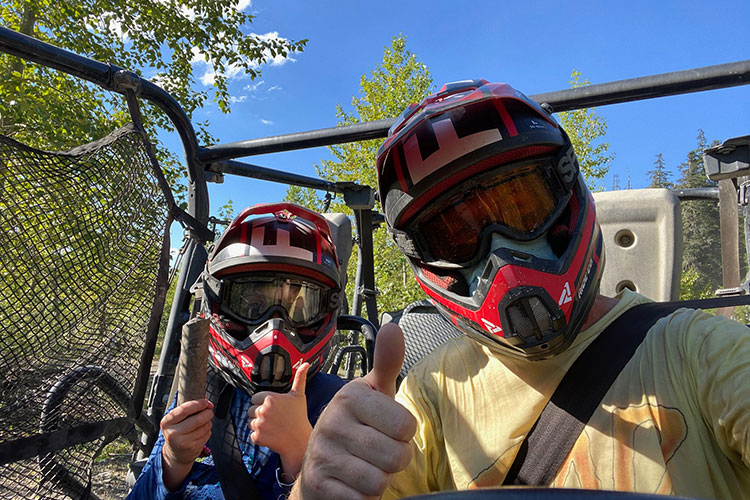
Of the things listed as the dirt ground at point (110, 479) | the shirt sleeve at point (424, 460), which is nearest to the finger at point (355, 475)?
the shirt sleeve at point (424, 460)

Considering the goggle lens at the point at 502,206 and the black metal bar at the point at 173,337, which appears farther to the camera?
the black metal bar at the point at 173,337

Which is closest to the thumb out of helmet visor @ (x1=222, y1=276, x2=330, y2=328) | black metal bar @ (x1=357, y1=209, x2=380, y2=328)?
helmet visor @ (x1=222, y1=276, x2=330, y2=328)

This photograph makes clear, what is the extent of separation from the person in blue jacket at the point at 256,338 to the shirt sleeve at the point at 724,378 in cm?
129

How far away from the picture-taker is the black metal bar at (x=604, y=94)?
179 centimetres

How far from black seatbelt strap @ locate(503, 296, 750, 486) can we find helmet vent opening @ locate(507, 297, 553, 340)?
145 mm

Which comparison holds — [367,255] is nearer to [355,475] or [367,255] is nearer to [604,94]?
[604,94]

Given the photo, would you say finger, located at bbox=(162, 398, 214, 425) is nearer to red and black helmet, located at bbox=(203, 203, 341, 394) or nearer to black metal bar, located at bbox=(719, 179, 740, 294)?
red and black helmet, located at bbox=(203, 203, 341, 394)

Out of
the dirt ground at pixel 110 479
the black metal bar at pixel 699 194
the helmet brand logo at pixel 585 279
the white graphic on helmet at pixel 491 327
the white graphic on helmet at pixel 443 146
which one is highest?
the black metal bar at pixel 699 194

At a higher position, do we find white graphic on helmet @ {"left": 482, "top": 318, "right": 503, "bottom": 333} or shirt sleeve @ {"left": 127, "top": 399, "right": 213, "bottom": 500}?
white graphic on helmet @ {"left": 482, "top": 318, "right": 503, "bottom": 333}

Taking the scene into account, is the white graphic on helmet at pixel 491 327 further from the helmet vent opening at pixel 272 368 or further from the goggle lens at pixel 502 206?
the helmet vent opening at pixel 272 368

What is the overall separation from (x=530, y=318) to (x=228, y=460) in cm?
140

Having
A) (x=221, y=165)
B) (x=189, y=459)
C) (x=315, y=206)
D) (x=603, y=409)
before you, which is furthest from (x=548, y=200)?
(x=315, y=206)

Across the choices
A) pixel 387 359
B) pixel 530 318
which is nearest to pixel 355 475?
pixel 387 359

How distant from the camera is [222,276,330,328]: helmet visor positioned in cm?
220
